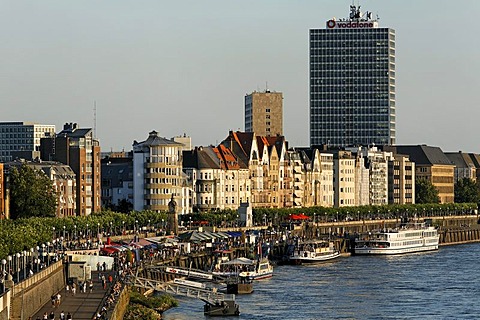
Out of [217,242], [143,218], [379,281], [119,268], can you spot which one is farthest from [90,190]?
[119,268]

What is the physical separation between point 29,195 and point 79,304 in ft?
248

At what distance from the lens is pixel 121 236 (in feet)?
543

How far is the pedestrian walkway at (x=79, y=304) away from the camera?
86.8m

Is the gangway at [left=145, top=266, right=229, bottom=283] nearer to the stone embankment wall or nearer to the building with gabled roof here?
the stone embankment wall

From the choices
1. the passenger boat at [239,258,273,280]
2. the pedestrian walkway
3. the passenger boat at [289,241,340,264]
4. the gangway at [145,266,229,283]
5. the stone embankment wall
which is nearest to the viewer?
the stone embankment wall

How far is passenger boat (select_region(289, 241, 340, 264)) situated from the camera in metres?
180

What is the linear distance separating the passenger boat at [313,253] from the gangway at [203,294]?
61881mm

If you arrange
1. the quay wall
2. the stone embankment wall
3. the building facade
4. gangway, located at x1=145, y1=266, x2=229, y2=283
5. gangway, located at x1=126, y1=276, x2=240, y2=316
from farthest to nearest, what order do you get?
the building facade → gangway, located at x1=145, y1=266, x2=229, y2=283 → gangway, located at x1=126, y1=276, x2=240, y2=316 → the quay wall → the stone embankment wall

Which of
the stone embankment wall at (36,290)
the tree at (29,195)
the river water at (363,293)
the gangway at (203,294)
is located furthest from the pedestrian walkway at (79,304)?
the tree at (29,195)

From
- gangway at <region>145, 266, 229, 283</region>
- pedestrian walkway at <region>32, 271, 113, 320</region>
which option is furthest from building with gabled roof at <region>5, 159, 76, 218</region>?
pedestrian walkway at <region>32, 271, 113, 320</region>

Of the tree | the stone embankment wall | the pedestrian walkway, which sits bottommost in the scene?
the pedestrian walkway

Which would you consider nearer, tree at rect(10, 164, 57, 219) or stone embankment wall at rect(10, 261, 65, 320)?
stone embankment wall at rect(10, 261, 65, 320)

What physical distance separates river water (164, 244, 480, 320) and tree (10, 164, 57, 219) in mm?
27012

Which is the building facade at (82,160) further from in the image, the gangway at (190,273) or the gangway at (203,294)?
the gangway at (203,294)
